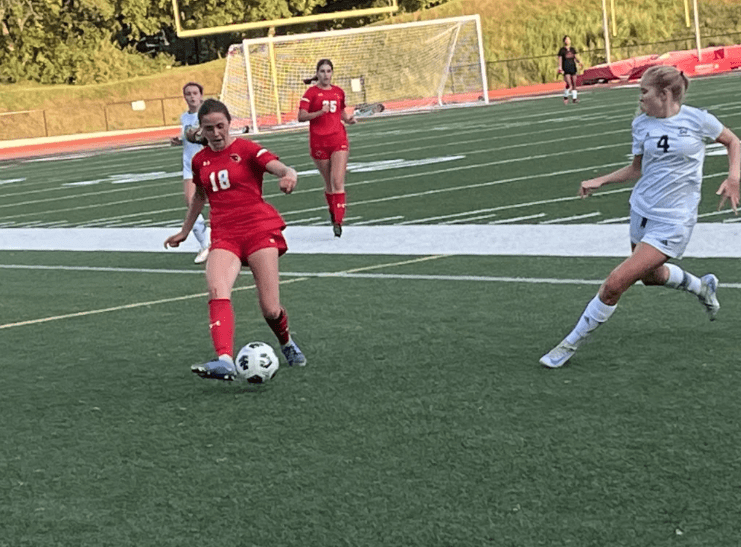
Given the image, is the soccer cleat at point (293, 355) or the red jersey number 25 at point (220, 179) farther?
the soccer cleat at point (293, 355)

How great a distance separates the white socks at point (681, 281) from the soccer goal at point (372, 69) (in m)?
33.8

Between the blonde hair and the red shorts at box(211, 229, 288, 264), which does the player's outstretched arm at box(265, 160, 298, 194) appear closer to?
the red shorts at box(211, 229, 288, 264)

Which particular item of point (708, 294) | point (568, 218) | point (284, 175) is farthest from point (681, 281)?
point (568, 218)

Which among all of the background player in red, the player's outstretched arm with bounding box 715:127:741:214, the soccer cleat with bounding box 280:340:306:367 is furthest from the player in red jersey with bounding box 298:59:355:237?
the background player in red

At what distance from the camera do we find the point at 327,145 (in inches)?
574

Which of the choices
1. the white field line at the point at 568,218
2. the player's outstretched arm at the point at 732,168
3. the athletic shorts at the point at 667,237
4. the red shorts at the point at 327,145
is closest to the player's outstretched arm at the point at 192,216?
the athletic shorts at the point at 667,237

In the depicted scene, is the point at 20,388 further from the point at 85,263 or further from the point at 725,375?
the point at 85,263

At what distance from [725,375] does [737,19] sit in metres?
61.7

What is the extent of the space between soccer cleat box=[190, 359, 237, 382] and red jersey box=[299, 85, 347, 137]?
7809mm

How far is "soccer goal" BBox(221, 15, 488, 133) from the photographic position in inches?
1655

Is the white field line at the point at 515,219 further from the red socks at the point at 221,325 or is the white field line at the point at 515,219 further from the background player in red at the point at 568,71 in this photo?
the background player in red at the point at 568,71

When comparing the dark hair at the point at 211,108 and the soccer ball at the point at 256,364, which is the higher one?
the dark hair at the point at 211,108

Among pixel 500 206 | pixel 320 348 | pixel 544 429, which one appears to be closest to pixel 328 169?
pixel 500 206

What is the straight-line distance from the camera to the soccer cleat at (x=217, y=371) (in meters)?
6.90
